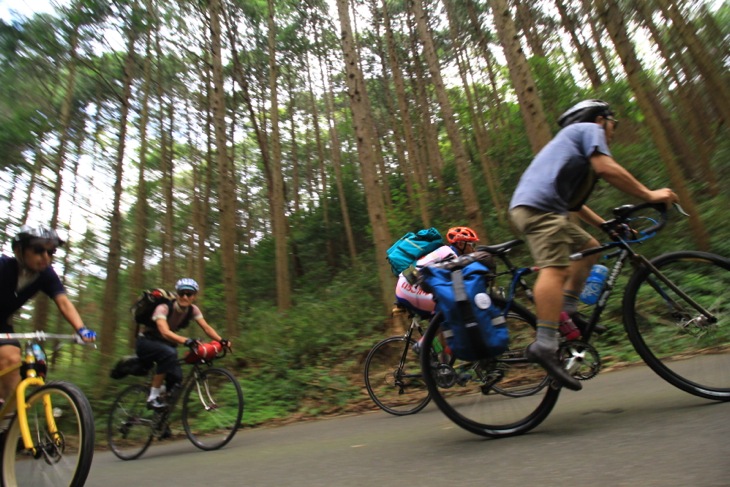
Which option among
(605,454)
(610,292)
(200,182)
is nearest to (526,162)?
(610,292)

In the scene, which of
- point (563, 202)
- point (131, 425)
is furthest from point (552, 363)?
point (131, 425)

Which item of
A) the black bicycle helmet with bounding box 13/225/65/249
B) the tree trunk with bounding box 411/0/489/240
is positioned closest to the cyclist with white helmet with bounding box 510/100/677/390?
the black bicycle helmet with bounding box 13/225/65/249

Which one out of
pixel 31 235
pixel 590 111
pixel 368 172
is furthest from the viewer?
pixel 368 172

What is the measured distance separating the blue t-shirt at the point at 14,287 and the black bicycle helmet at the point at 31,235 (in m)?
0.19

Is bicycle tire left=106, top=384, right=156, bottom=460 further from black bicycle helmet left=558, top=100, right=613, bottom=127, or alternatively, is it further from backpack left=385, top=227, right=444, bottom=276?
black bicycle helmet left=558, top=100, right=613, bottom=127

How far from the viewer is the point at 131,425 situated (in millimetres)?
5539

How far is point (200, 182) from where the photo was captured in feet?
79.0

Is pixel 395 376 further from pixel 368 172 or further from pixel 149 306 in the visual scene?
pixel 368 172

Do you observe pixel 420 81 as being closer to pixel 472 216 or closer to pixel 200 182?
pixel 200 182

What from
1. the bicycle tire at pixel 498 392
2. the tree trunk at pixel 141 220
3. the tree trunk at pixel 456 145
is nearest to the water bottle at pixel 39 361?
the bicycle tire at pixel 498 392

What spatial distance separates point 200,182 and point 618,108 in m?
18.5

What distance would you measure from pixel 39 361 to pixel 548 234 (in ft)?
11.2

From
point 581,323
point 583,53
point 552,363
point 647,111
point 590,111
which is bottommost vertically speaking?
point 552,363

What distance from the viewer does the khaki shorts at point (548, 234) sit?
2945 millimetres
